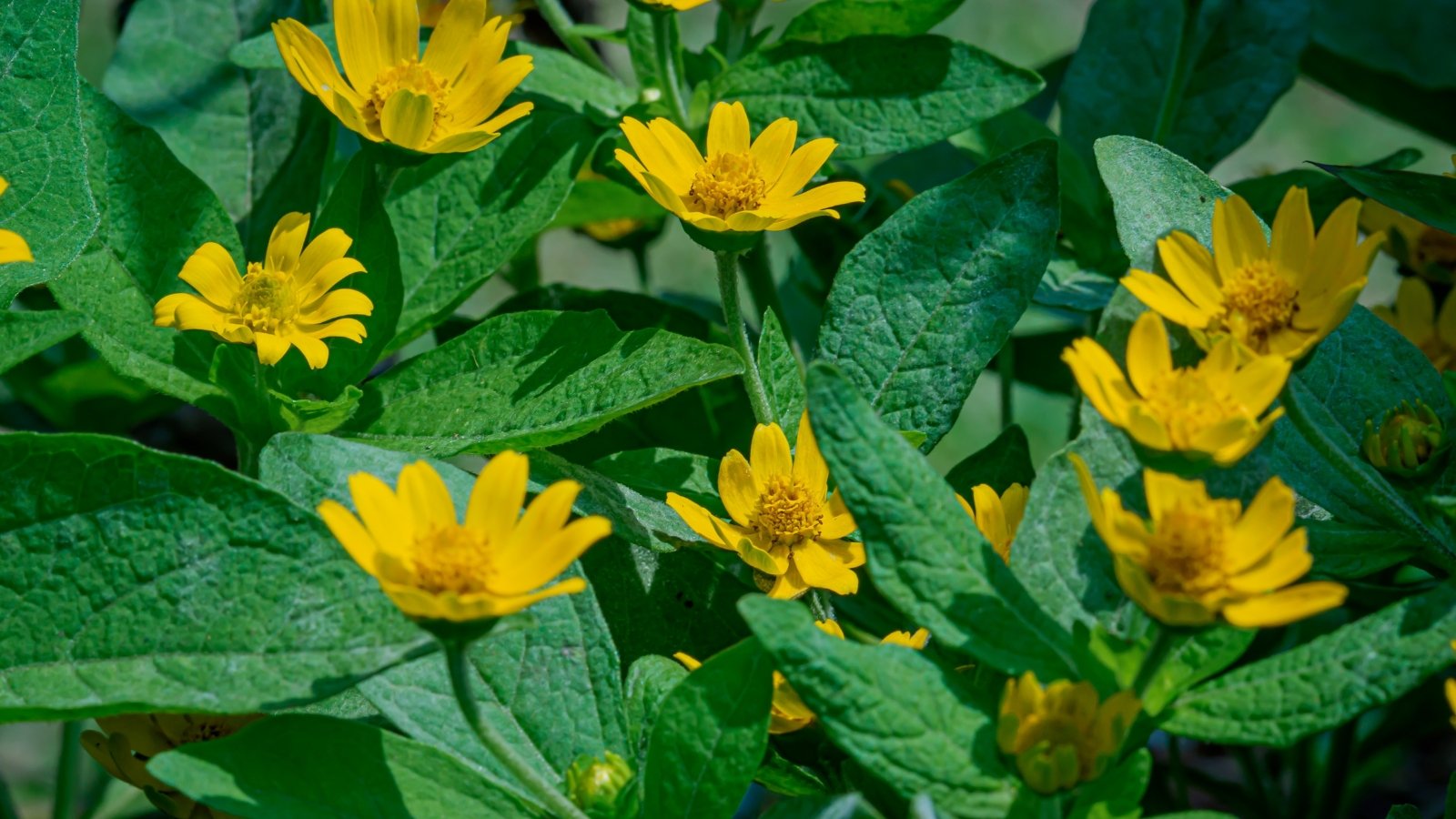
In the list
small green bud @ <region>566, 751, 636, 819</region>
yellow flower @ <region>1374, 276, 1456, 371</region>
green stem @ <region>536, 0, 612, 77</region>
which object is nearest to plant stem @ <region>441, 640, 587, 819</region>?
small green bud @ <region>566, 751, 636, 819</region>

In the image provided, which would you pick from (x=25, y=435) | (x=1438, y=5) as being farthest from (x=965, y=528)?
(x=1438, y=5)

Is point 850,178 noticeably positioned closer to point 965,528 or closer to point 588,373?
point 588,373

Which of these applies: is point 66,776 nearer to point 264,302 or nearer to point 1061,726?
point 264,302

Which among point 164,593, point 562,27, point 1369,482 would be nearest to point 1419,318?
point 1369,482

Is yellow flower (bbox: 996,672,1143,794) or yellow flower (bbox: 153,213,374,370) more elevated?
yellow flower (bbox: 153,213,374,370)

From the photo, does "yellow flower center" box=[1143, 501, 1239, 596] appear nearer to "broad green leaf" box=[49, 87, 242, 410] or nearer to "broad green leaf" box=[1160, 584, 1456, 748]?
"broad green leaf" box=[1160, 584, 1456, 748]

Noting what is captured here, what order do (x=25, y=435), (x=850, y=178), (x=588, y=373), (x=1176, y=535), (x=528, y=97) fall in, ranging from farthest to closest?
(x=850, y=178) → (x=528, y=97) → (x=588, y=373) → (x=25, y=435) → (x=1176, y=535)

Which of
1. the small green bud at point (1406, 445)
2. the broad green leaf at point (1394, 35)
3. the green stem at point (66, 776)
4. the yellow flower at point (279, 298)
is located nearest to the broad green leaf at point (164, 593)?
the yellow flower at point (279, 298)
